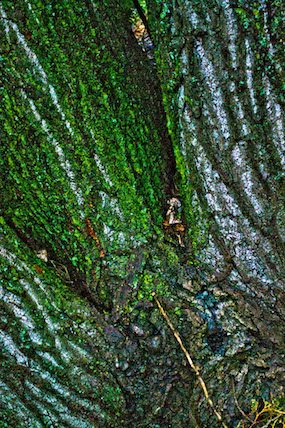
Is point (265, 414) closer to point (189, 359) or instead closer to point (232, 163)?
point (189, 359)

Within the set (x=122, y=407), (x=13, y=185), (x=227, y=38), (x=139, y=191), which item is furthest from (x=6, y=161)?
(x=122, y=407)

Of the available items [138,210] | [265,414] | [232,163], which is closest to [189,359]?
[265,414]

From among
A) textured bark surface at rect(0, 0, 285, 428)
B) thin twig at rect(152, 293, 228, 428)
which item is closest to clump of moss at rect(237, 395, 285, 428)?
textured bark surface at rect(0, 0, 285, 428)

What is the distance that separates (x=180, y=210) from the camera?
1455 mm

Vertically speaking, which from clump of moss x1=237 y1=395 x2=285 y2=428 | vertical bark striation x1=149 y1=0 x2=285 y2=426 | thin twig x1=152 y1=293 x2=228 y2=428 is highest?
vertical bark striation x1=149 y1=0 x2=285 y2=426

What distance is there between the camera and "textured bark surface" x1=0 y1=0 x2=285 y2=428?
1.24 metres

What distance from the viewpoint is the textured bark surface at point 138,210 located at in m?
1.24

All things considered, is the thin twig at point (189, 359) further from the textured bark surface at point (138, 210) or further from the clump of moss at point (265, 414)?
the clump of moss at point (265, 414)

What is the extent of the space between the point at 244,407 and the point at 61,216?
3.71 feet

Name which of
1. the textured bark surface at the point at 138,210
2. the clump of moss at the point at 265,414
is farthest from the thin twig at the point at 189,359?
the clump of moss at the point at 265,414

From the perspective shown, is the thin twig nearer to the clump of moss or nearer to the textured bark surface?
the textured bark surface

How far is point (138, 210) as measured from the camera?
4.58 ft

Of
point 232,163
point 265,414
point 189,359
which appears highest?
point 232,163

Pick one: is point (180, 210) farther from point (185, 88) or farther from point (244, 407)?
point (244, 407)
